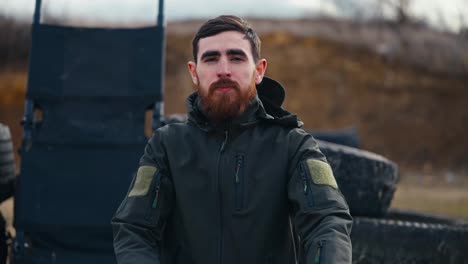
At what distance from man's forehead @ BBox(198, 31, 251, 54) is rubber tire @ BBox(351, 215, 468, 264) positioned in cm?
219

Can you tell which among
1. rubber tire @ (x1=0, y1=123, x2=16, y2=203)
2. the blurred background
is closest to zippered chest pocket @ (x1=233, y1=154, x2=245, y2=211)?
rubber tire @ (x1=0, y1=123, x2=16, y2=203)

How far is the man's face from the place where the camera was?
241 cm

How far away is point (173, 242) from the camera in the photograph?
7.98 feet

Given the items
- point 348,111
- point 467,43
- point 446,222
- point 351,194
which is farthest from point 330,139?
point 467,43

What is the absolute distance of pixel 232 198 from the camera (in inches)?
91.8

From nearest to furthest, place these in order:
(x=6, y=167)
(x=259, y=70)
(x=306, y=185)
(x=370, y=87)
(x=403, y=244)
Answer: (x=306, y=185) → (x=259, y=70) → (x=403, y=244) → (x=6, y=167) → (x=370, y=87)

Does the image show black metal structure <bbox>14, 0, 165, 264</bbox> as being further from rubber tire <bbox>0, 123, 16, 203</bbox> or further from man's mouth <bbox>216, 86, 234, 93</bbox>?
man's mouth <bbox>216, 86, 234, 93</bbox>

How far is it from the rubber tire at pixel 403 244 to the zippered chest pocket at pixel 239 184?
2145mm

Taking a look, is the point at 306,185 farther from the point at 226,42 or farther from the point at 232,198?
the point at 226,42

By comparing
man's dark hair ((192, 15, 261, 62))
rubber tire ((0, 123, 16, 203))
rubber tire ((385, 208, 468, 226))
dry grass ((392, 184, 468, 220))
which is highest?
man's dark hair ((192, 15, 261, 62))

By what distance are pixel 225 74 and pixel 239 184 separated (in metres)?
0.36

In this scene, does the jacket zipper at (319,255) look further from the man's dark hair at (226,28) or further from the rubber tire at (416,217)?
the rubber tire at (416,217)

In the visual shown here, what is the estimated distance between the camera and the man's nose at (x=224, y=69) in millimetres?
2400

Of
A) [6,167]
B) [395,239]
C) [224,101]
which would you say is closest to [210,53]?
[224,101]
